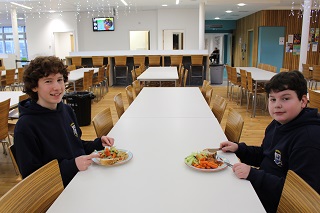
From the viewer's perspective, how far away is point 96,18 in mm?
13039

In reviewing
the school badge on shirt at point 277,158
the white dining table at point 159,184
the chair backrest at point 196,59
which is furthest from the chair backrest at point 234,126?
the chair backrest at point 196,59

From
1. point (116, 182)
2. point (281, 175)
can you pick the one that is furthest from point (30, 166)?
point (281, 175)

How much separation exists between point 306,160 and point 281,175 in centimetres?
23

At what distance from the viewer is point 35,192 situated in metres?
1.21

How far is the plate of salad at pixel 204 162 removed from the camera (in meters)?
1.45

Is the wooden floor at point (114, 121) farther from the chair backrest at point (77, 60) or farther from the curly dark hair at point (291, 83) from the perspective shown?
the curly dark hair at point (291, 83)

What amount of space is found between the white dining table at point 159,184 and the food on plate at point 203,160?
0.11 ft

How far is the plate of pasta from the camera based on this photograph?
4.98 ft

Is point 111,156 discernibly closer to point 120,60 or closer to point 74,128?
point 74,128

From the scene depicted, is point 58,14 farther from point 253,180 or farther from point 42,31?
point 253,180

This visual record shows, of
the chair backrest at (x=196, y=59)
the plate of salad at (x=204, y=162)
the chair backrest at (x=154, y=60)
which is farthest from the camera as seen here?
the chair backrest at (x=154, y=60)

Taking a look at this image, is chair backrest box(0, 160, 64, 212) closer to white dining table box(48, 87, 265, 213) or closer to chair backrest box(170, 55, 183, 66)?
white dining table box(48, 87, 265, 213)

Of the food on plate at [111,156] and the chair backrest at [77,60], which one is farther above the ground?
the chair backrest at [77,60]

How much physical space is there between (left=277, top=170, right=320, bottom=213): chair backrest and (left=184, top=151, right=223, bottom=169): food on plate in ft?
1.19
